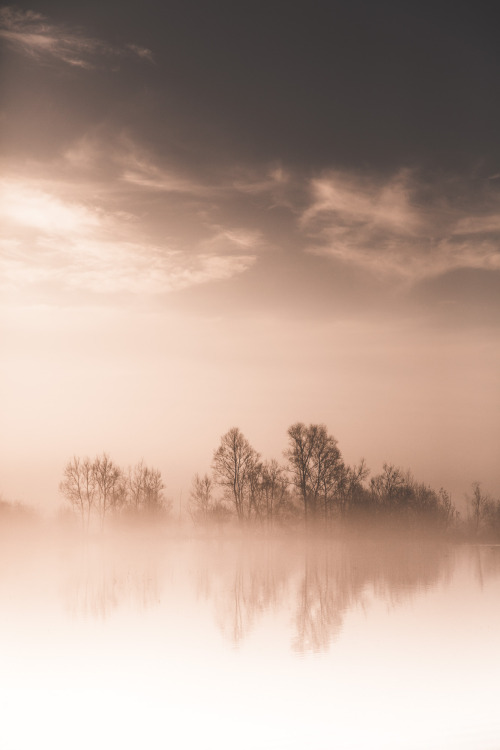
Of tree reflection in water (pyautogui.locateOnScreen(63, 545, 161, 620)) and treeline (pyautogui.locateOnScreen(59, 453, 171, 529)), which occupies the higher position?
treeline (pyautogui.locateOnScreen(59, 453, 171, 529))

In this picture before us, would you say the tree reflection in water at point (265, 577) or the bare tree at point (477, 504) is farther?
the bare tree at point (477, 504)

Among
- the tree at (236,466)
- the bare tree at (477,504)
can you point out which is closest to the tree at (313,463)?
the tree at (236,466)

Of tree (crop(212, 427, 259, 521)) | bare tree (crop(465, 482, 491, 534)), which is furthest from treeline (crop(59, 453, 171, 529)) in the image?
bare tree (crop(465, 482, 491, 534))

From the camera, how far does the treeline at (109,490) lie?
3760mm

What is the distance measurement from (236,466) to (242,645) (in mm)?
1245

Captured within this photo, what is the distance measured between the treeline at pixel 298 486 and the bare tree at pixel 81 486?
58 centimetres

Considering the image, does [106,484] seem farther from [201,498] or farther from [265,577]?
[265,577]

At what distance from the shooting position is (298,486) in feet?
13.8

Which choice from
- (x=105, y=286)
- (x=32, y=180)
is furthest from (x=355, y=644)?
(x=32, y=180)

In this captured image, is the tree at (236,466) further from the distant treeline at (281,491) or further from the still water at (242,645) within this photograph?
the still water at (242,645)

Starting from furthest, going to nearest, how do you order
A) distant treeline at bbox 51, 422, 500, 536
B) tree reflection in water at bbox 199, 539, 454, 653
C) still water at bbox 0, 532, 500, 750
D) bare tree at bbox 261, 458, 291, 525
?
bare tree at bbox 261, 458, 291, 525 < distant treeline at bbox 51, 422, 500, 536 < tree reflection in water at bbox 199, 539, 454, 653 < still water at bbox 0, 532, 500, 750

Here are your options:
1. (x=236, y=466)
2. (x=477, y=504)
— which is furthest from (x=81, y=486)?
(x=477, y=504)

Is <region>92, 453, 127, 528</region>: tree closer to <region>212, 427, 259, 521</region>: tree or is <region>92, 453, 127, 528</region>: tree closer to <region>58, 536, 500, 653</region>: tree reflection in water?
<region>58, 536, 500, 653</region>: tree reflection in water

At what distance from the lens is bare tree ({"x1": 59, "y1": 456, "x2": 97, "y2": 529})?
373 centimetres
